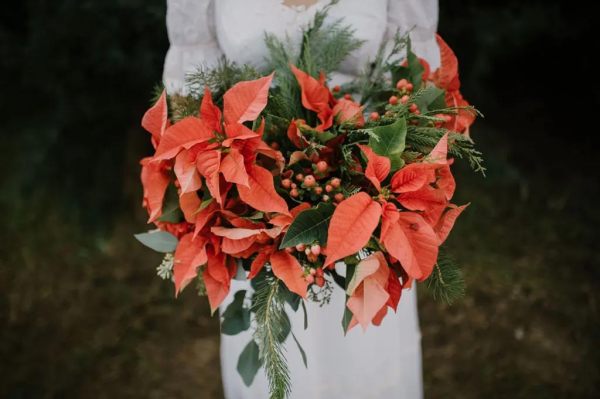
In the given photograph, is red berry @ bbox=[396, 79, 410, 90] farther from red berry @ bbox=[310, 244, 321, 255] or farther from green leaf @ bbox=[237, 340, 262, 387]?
green leaf @ bbox=[237, 340, 262, 387]

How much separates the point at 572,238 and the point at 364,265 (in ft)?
Answer: 6.25

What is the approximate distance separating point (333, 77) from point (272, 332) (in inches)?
19.0

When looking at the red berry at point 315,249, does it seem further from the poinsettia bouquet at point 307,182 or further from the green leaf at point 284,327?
the green leaf at point 284,327

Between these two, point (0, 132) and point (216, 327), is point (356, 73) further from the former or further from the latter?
point (0, 132)

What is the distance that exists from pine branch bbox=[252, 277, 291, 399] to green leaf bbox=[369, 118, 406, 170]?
0.25m

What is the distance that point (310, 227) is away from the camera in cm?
80

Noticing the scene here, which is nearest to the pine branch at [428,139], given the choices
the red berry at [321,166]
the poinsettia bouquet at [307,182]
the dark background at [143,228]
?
the poinsettia bouquet at [307,182]

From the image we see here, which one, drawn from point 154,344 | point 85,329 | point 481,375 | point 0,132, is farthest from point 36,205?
point 481,375

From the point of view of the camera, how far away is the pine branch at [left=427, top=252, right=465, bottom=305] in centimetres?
89

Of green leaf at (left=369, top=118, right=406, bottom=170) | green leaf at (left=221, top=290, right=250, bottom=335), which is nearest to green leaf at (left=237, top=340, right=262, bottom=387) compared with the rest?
green leaf at (left=221, top=290, right=250, bottom=335)

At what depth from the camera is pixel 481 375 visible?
187cm

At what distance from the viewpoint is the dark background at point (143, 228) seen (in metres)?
1.91

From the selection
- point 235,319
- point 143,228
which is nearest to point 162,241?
point 235,319

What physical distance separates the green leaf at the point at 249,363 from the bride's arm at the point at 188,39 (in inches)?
19.1
